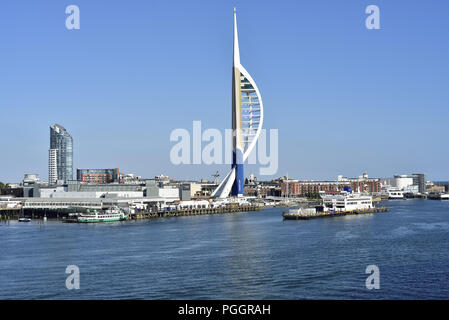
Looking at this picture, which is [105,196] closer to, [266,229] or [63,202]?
[63,202]

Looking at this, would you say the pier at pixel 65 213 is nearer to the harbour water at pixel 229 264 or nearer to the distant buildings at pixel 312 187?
the harbour water at pixel 229 264

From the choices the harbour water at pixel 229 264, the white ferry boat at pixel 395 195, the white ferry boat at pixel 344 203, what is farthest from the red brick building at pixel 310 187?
the harbour water at pixel 229 264

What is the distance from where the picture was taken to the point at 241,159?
122 feet

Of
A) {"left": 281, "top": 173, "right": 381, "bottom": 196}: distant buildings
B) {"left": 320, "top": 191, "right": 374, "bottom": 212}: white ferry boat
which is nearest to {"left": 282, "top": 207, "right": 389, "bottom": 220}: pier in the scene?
{"left": 320, "top": 191, "right": 374, "bottom": 212}: white ferry boat

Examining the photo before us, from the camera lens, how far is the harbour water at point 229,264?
8867 millimetres

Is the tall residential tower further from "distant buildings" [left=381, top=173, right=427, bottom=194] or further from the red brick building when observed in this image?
"distant buildings" [left=381, top=173, right=427, bottom=194]

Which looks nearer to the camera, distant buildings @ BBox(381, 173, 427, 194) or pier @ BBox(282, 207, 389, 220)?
pier @ BBox(282, 207, 389, 220)

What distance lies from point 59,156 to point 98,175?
65.9 ft

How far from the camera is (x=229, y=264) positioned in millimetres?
11484

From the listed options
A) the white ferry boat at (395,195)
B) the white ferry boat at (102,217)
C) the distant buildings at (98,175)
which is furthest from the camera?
the white ferry boat at (395,195)

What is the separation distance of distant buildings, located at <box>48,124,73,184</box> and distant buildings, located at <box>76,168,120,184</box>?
1864 cm

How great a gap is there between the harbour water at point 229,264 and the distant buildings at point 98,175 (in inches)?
1377

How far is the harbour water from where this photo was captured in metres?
8.87
